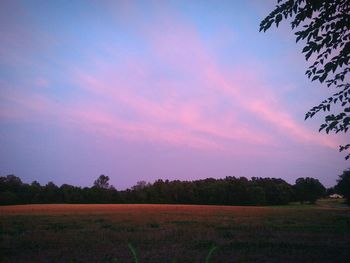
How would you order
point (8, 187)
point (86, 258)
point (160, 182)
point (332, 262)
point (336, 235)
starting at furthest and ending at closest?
point (160, 182), point (8, 187), point (336, 235), point (86, 258), point (332, 262)

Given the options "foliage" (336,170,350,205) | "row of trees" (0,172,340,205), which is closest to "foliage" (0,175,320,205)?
"row of trees" (0,172,340,205)

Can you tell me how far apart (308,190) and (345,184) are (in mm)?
47645

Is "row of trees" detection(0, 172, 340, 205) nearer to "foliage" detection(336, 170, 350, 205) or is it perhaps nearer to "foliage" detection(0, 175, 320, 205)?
"foliage" detection(0, 175, 320, 205)

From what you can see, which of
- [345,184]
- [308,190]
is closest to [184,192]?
[308,190]

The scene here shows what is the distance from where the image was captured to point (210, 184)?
12256 cm

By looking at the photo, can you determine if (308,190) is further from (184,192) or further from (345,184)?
(345,184)

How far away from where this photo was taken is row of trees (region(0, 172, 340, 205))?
111812mm

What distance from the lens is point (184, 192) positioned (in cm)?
12094

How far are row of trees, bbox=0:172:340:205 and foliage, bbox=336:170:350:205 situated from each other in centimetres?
3665

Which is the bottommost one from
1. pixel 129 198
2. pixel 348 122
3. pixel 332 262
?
pixel 332 262

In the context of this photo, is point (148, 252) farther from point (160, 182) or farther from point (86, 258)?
point (160, 182)

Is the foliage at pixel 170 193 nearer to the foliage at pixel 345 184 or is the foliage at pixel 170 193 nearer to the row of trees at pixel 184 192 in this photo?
the row of trees at pixel 184 192

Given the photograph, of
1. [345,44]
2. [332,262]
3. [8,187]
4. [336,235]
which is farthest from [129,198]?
[345,44]

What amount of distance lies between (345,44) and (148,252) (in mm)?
13525
